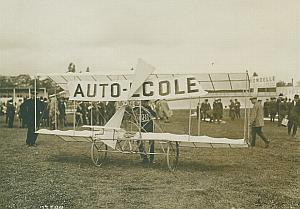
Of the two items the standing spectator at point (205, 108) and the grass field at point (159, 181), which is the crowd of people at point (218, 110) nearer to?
the standing spectator at point (205, 108)

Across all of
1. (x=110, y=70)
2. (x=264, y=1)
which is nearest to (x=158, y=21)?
(x=110, y=70)

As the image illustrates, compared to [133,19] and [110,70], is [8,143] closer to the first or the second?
[110,70]

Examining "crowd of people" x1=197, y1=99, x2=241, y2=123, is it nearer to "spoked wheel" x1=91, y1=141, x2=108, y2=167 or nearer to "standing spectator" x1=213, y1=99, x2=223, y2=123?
"standing spectator" x1=213, y1=99, x2=223, y2=123

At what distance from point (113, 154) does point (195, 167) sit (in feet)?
3.33

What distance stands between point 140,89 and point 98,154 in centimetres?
90

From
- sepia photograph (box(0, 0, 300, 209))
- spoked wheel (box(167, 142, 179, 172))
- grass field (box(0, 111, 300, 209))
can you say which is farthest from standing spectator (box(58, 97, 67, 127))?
spoked wheel (box(167, 142, 179, 172))

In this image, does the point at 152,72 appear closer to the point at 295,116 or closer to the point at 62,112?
the point at 295,116

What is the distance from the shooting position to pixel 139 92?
142 inches

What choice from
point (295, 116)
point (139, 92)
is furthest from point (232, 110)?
point (139, 92)

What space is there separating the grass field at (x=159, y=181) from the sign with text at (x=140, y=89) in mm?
656

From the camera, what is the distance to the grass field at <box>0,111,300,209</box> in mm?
3168

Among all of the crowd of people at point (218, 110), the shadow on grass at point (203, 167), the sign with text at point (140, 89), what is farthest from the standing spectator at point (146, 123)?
the crowd of people at point (218, 110)

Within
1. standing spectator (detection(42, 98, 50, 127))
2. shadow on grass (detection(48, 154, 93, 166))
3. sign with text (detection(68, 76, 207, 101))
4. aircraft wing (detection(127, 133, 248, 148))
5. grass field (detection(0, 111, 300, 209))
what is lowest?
grass field (detection(0, 111, 300, 209))

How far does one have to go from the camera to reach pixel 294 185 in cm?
324
